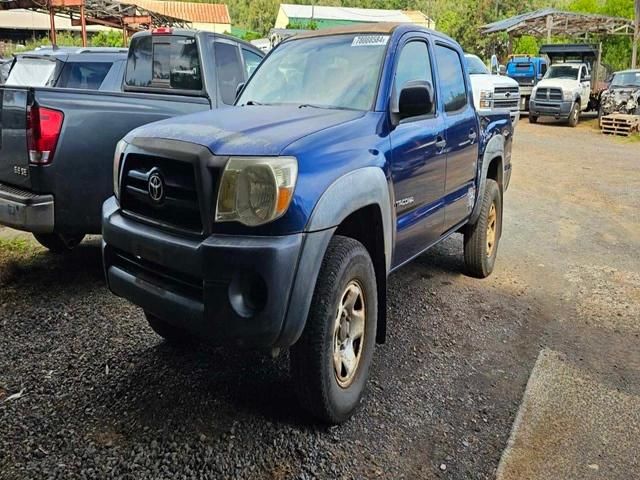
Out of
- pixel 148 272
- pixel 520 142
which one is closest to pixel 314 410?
pixel 148 272

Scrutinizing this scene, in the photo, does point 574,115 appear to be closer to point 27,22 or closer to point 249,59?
point 249,59

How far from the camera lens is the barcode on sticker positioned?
12.7 ft

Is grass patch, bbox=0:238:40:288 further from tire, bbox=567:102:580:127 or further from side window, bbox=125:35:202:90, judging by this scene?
tire, bbox=567:102:580:127

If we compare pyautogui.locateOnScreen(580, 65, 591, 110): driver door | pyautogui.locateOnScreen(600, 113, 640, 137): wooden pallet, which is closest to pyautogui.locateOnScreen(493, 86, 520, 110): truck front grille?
pyautogui.locateOnScreen(600, 113, 640, 137): wooden pallet

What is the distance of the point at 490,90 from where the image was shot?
14.0m

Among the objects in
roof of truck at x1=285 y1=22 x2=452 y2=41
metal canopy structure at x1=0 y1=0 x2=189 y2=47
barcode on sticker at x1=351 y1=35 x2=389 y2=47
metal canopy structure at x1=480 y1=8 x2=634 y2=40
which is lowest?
barcode on sticker at x1=351 y1=35 x2=389 y2=47

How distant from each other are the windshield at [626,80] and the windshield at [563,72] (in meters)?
1.44

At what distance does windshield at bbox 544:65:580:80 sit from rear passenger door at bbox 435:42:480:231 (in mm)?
19221

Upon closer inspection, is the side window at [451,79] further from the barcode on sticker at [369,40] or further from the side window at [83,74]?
the side window at [83,74]

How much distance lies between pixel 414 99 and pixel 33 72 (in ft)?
21.1

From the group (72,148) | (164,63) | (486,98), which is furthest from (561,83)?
(72,148)

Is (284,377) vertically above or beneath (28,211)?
beneath

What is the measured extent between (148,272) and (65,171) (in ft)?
5.78

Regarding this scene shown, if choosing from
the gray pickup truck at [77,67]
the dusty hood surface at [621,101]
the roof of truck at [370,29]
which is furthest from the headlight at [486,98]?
the roof of truck at [370,29]
